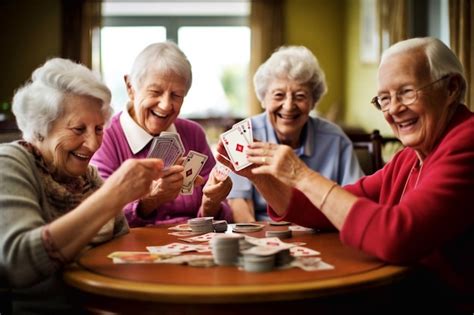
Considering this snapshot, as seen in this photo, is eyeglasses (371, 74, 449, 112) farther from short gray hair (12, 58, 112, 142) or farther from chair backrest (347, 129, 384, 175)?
chair backrest (347, 129, 384, 175)

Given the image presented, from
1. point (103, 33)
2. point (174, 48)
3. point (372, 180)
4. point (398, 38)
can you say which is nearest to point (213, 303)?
point (372, 180)

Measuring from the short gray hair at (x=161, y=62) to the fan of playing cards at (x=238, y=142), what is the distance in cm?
67

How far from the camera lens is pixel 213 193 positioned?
9.04 ft

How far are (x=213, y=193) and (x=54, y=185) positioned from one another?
3.03 feet

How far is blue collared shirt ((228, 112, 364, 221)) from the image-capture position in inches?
131

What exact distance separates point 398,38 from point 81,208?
14.5 ft

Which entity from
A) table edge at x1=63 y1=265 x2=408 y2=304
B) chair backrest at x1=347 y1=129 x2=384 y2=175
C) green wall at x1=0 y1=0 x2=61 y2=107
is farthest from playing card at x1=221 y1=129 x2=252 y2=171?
green wall at x1=0 y1=0 x2=61 y2=107

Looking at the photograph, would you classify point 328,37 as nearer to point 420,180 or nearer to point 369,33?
point 369,33

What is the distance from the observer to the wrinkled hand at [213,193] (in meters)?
2.73

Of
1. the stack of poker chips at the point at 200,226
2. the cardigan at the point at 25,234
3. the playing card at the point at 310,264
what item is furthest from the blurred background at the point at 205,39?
the cardigan at the point at 25,234

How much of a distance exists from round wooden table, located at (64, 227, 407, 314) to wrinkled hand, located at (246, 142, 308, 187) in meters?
0.28

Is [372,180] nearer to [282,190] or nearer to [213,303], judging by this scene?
[282,190]

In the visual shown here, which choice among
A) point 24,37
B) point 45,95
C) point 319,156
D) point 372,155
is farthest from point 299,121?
point 24,37

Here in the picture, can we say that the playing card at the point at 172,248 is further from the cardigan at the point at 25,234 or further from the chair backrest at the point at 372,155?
the chair backrest at the point at 372,155
